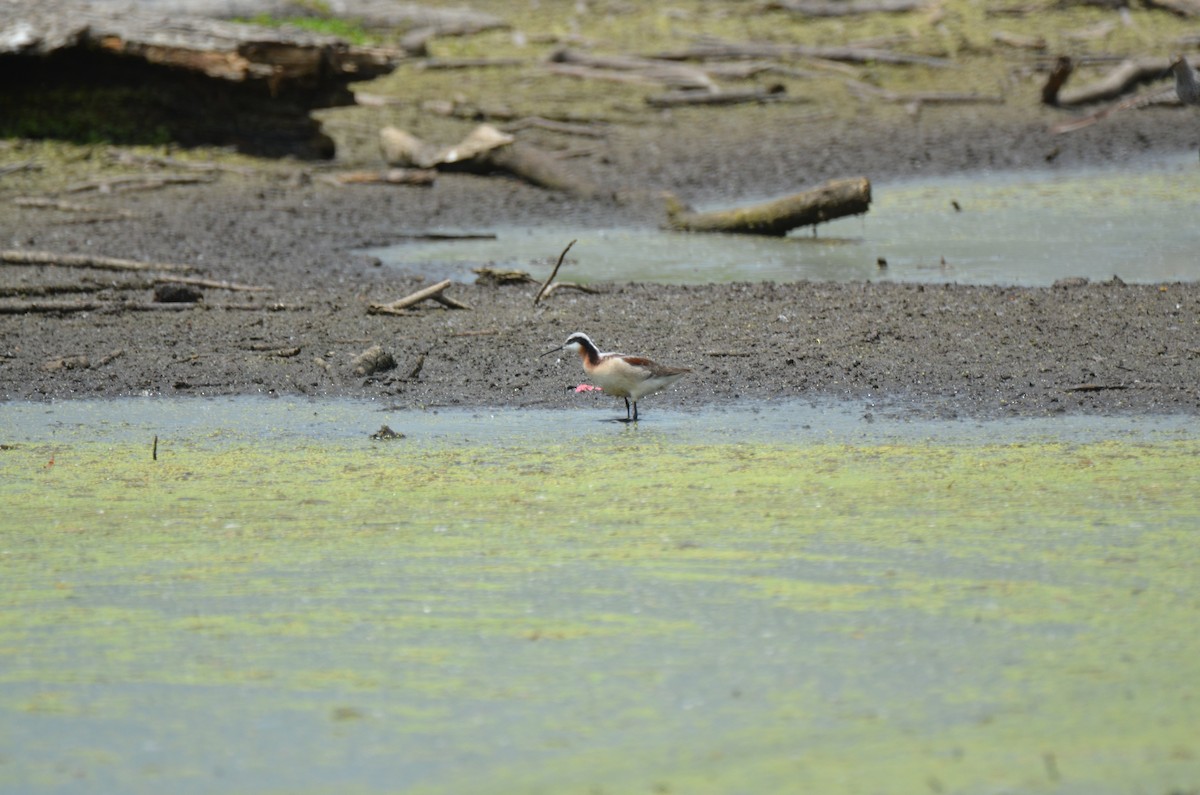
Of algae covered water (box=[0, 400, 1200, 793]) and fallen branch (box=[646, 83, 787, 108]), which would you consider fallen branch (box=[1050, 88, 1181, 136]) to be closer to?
algae covered water (box=[0, 400, 1200, 793])

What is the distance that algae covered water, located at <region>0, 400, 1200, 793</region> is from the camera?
387 cm

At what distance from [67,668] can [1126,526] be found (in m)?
3.55

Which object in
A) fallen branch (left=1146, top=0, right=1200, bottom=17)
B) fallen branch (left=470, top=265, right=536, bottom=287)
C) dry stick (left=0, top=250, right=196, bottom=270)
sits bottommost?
dry stick (left=0, top=250, right=196, bottom=270)

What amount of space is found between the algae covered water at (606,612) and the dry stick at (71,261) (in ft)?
12.2

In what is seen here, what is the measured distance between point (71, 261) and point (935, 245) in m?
6.44

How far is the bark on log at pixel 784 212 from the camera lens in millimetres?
12453

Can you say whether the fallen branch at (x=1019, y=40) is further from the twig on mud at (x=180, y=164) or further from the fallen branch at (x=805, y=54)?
the twig on mud at (x=180, y=164)

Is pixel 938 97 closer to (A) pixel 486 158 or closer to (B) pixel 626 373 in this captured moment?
(A) pixel 486 158

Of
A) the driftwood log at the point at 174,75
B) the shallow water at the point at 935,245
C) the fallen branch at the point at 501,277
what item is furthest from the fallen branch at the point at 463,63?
the fallen branch at the point at 501,277

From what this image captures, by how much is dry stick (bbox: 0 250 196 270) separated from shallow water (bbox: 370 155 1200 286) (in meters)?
1.88

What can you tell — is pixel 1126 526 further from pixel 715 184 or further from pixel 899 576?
pixel 715 184

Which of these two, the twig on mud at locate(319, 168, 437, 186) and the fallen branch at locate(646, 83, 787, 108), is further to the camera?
the fallen branch at locate(646, 83, 787, 108)

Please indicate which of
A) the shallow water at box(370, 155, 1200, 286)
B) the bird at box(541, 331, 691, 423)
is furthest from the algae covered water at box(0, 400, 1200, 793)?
the shallow water at box(370, 155, 1200, 286)

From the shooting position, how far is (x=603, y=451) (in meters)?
7.09
